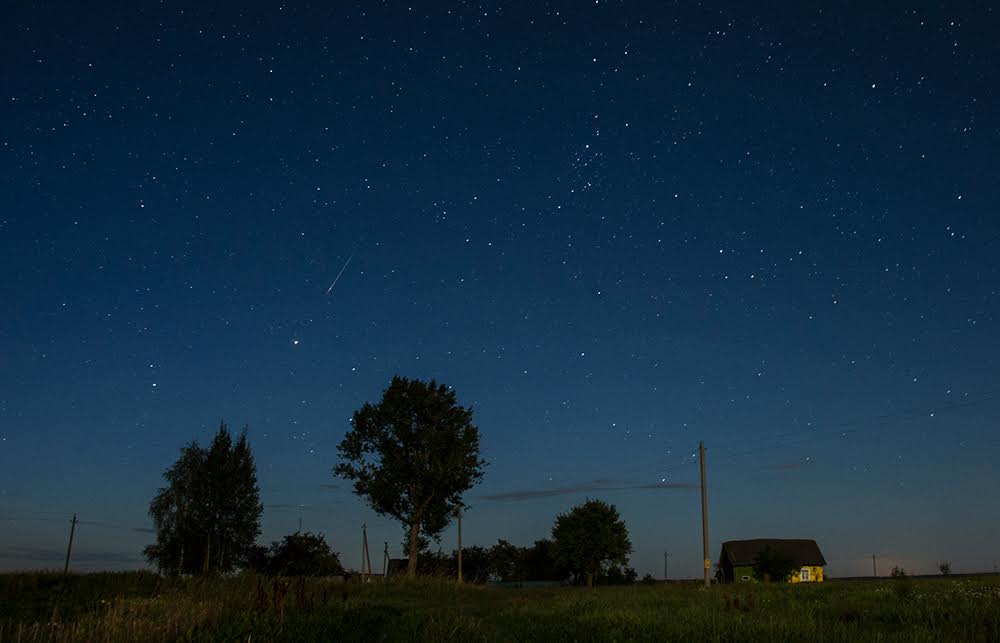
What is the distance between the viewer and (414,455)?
42.2 metres

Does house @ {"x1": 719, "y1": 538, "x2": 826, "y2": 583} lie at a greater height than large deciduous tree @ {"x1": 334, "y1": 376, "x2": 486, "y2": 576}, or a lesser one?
lesser

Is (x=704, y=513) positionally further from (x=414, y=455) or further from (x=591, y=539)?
(x=591, y=539)

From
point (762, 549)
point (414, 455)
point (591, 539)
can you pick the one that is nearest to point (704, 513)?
point (414, 455)

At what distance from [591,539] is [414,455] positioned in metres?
32.5

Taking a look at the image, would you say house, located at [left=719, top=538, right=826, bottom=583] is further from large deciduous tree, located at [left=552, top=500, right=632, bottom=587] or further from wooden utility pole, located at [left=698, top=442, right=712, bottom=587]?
wooden utility pole, located at [left=698, top=442, right=712, bottom=587]

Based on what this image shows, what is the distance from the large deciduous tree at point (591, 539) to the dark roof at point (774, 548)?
22602mm

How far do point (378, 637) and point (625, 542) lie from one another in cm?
6127

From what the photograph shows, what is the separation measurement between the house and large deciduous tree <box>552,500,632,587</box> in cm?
2047

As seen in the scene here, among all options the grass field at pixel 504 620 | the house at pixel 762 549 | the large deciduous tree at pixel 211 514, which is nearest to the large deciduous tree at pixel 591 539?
the house at pixel 762 549

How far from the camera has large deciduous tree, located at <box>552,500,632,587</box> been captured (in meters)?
67.9

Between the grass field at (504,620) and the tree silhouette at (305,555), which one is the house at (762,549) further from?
the grass field at (504,620)

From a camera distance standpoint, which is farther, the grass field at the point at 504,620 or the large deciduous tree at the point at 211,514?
the large deciduous tree at the point at 211,514

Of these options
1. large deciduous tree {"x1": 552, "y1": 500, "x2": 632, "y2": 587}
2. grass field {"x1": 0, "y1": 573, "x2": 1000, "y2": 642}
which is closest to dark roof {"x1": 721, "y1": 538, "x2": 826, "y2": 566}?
large deciduous tree {"x1": 552, "y1": 500, "x2": 632, "y2": 587}

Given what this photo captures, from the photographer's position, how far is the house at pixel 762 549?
8188 centimetres
